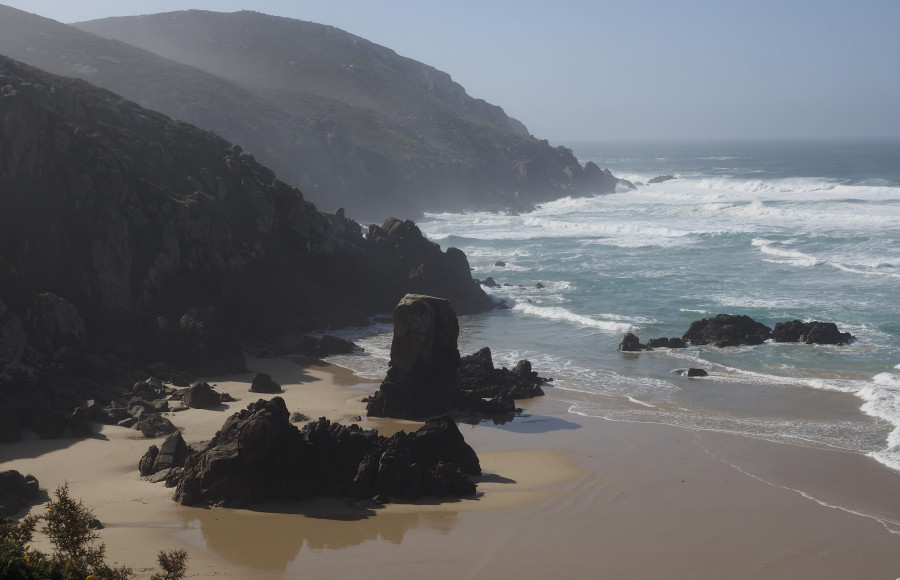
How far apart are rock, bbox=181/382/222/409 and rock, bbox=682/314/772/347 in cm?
1975

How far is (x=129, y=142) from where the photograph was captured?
41844 millimetres

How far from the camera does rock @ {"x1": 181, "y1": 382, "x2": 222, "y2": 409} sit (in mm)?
27344

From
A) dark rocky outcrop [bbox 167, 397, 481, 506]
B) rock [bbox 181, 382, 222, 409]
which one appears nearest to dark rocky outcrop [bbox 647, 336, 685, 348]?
dark rocky outcrop [bbox 167, 397, 481, 506]

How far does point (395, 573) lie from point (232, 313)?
23340mm

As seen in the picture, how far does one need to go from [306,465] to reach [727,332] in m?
22.0

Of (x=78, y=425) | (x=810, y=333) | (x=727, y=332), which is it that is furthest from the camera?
(x=727, y=332)

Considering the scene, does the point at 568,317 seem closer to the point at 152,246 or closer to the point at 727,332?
the point at 727,332

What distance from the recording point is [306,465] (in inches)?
804

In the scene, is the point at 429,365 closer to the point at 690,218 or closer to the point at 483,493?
the point at 483,493

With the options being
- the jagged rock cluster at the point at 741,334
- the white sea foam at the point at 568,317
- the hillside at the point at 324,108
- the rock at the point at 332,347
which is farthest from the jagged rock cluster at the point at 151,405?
the hillside at the point at 324,108

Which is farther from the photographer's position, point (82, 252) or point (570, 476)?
point (82, 252)

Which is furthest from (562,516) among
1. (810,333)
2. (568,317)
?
(568,317)

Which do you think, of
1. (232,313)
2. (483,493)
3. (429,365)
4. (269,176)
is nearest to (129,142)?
(269,176)

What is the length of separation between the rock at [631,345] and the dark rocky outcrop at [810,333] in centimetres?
566
